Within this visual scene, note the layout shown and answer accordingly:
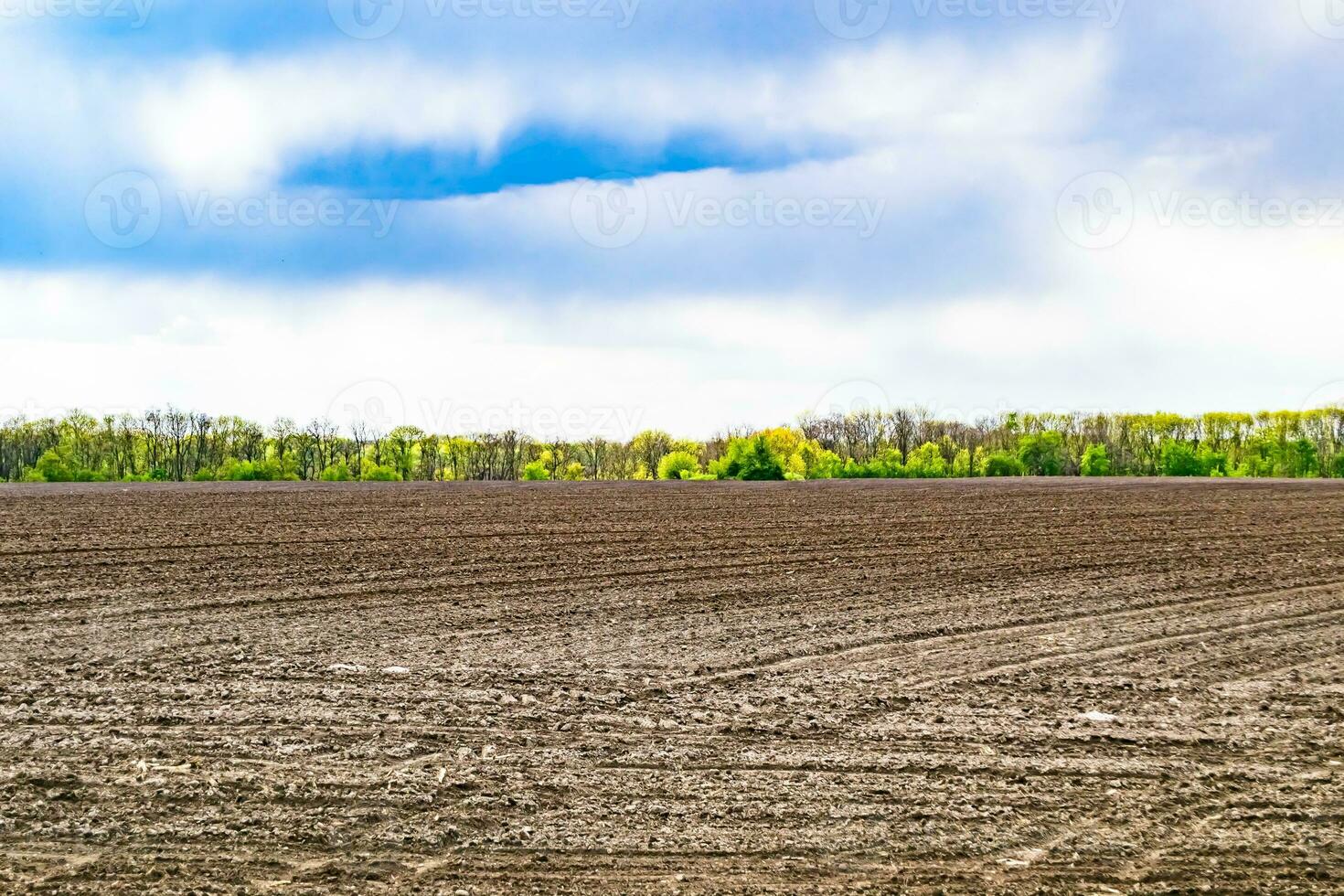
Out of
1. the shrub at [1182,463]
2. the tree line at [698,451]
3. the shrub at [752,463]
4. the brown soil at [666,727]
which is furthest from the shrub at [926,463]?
A: the brown soil at [666,727]

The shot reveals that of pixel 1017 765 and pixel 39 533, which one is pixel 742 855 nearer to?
pixel 1017 765

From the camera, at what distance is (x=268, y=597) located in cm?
1366

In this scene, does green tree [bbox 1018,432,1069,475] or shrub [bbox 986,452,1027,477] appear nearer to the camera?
shrub [bbox 986,452,1027,477]

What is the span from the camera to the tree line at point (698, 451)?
88.8m

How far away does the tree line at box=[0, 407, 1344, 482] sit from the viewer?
88.8 m

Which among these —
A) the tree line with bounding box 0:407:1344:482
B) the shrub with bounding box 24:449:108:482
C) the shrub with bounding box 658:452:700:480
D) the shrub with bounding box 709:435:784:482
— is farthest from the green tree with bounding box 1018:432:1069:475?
the shrub with bounding box 24:449:108:482

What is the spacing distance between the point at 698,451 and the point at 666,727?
102 metres

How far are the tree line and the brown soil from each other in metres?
60.8

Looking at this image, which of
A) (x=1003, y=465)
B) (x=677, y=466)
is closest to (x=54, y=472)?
(x=677, y=466)

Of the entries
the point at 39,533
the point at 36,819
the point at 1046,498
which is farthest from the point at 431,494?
the point at 36,819

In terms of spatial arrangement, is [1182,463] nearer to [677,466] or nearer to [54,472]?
[677,466]

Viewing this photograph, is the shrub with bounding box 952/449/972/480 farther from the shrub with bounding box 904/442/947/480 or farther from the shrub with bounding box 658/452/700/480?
the shrub with bounding box 658/452/700/480

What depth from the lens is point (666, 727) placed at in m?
7.56

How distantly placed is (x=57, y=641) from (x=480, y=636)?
4.76m
